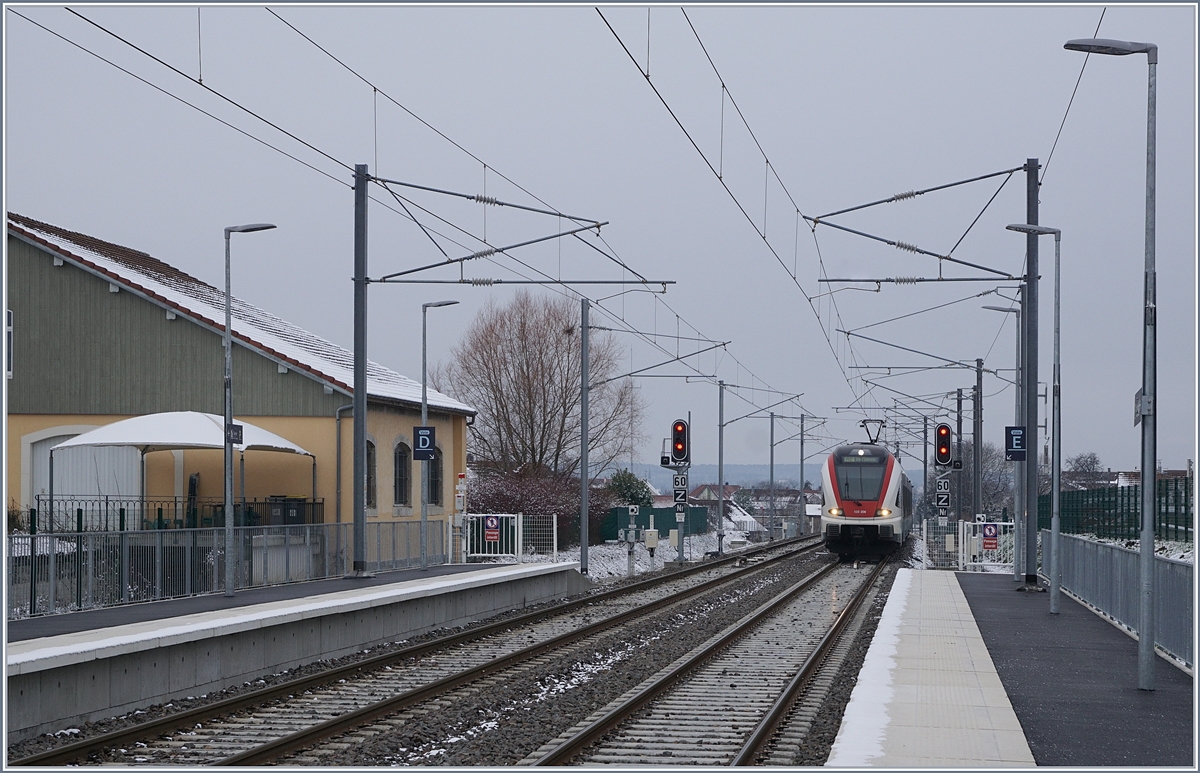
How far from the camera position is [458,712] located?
12805mm

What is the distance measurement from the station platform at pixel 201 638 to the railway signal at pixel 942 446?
13.5 meters

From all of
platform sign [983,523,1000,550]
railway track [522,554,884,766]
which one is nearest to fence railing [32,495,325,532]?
railway track [522,554,884,766]

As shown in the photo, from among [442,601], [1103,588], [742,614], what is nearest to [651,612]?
[742,614]

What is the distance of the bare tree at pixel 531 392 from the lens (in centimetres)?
6003

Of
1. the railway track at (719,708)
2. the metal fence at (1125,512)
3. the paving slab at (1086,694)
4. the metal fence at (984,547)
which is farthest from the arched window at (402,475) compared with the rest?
the paving slab at (1086,694)

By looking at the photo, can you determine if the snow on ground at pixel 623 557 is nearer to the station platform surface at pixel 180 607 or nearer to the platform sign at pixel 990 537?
the platform sign at pixel 990 537

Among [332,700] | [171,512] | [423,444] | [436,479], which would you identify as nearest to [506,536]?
[436,479]

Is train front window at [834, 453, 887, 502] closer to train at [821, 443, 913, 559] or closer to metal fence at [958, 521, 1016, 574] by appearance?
train at [821, 443, 913, 559]

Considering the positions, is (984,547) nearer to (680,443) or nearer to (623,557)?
(680,443)

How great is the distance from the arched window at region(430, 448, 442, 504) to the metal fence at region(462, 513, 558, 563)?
1.06 m

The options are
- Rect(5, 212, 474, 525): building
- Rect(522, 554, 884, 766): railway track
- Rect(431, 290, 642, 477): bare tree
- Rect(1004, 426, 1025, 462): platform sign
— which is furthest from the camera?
Rect(431, 290, 642, 477): bare tree

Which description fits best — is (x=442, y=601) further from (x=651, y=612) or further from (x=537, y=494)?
(x=537, y=494)

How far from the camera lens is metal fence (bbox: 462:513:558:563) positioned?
35.0m

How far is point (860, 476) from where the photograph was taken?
3962cm
